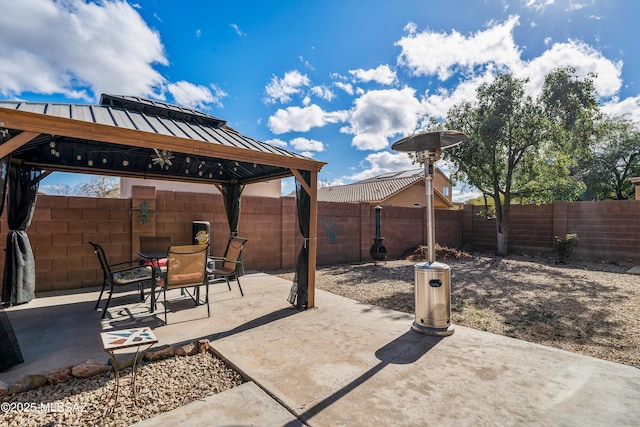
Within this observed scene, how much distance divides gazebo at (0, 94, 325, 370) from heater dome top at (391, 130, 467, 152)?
4.30 feet

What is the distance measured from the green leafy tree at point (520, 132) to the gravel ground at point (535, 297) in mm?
3101

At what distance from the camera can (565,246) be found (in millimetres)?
8758

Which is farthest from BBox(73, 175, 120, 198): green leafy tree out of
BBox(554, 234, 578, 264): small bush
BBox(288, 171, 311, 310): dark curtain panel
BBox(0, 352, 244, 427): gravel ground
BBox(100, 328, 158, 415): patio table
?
BBox(554, 234, 578, 264): small bush

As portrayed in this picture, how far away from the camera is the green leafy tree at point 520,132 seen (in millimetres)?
9289

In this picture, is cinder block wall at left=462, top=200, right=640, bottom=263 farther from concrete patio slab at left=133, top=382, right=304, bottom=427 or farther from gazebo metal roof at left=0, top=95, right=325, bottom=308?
concrete patio slab at left=133, top=382, right=304, bottom=427

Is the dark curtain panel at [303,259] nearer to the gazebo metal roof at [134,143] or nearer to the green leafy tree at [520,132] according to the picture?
the gazebo metal roof at [134,143]

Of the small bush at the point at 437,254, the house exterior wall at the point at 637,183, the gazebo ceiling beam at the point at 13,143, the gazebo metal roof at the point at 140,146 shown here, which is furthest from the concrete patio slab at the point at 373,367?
the house exterior wall at the point at 637,183

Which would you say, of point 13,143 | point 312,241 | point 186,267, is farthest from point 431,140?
point 13,143

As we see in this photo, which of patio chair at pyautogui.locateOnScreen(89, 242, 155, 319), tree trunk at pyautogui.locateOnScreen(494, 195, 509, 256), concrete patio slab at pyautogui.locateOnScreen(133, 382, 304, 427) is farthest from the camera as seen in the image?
tree trunk at pyautogui.locateOnScreen(494, 195, 509, 256)

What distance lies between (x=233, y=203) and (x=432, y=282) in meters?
4.33

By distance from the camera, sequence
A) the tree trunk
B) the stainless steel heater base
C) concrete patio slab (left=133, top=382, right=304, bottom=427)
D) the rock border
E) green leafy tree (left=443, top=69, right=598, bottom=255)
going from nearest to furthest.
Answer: concrete patio slab (left=133, top=382, right=304, bottom=427) → the rock border → the stainless steel heater base → green leafy tree (left=443, top=69, right=598, bottom=255) → the tree trunk

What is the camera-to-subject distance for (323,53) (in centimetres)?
773

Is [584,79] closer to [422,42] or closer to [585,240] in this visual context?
[585,240]

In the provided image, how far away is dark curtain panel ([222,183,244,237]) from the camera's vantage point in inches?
242
